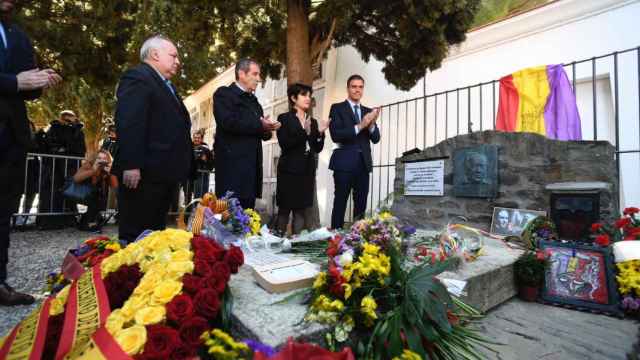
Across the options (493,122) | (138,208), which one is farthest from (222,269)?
(493,122)

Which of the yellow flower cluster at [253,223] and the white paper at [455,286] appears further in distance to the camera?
the yellow flower cluster at [253,223]

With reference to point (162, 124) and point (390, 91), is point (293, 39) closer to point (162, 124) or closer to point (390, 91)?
point (390, 91)

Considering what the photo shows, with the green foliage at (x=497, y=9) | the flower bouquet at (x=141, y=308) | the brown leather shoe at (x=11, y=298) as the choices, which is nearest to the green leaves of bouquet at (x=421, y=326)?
the flower bouquet at (x=141, y=308)

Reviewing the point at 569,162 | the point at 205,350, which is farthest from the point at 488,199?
the point at 205,350

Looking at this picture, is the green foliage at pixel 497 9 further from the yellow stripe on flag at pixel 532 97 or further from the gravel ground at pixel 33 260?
the gravel ground at pixel 33 260

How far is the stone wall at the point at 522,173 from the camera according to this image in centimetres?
317

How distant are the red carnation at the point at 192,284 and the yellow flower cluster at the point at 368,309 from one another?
580 mm

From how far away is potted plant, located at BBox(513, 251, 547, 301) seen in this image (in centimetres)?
241

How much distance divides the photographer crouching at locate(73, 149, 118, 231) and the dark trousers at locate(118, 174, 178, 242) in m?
3.26

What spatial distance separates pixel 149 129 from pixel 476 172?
11.0 feet

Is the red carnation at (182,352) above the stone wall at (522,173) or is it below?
below

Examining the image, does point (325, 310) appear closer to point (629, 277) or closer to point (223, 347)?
point (223, 347)

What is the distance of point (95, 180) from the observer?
17.5ft

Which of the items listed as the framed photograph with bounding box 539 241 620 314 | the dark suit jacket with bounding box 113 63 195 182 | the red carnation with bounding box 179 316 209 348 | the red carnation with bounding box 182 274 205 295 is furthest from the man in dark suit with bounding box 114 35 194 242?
the framed photograph with bounding box 539 241 620 314
